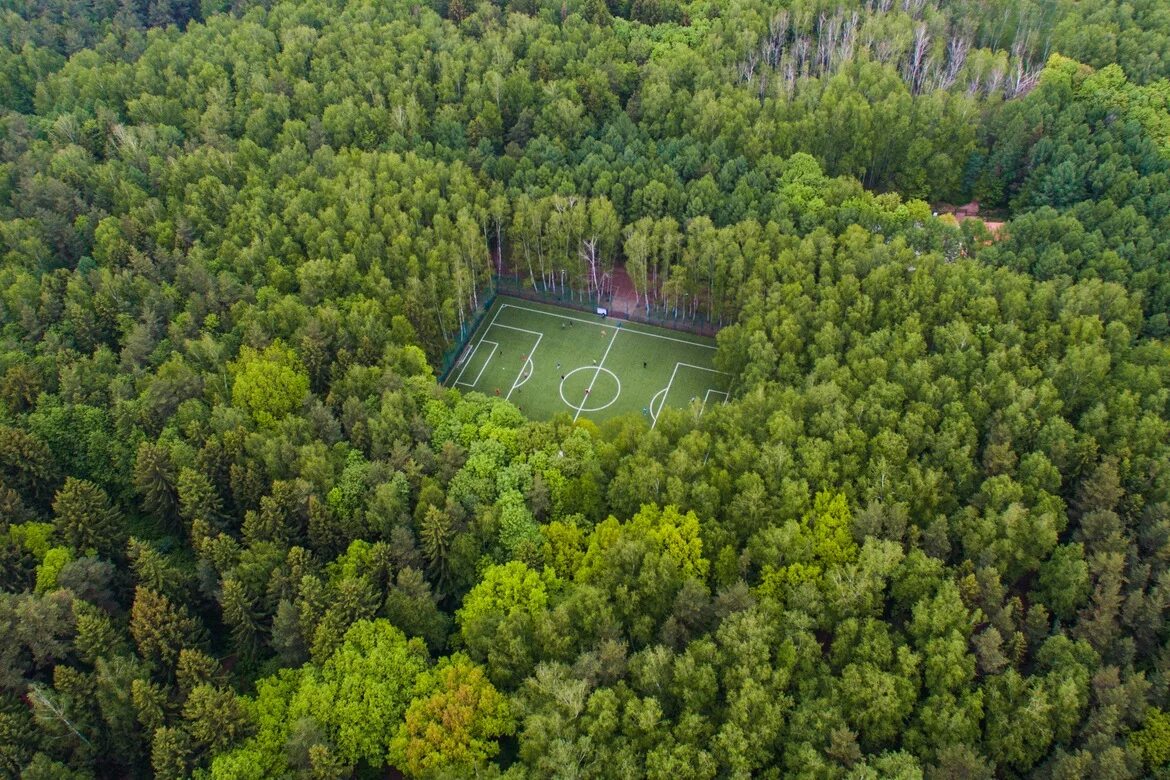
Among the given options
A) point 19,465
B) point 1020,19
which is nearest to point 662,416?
point 19,465

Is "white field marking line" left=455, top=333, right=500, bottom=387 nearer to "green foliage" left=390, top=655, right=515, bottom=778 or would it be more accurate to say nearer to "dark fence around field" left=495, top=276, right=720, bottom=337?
"dark fence around field" left=495, top=276, right=720, bottom=337

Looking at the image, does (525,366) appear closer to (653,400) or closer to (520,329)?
(520,329)

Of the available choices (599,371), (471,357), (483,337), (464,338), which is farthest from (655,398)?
(464,338)

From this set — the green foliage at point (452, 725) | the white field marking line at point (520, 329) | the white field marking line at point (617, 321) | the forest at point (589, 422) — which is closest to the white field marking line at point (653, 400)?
the white field marking line at point (617, 321)

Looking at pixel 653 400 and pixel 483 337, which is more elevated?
pixel 483 337

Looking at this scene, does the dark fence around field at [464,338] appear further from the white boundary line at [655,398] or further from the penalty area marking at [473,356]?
the white boundary line at [655,398]

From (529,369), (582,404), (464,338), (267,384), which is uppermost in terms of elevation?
(267,384)

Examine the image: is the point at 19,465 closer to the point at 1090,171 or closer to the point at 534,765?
the point at 534,765
